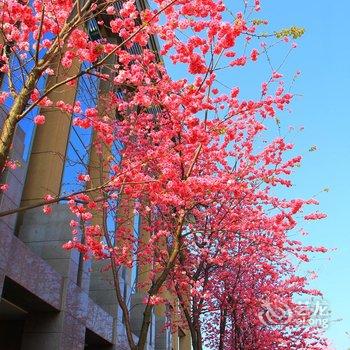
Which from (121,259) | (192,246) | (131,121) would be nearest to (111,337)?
(192,246)

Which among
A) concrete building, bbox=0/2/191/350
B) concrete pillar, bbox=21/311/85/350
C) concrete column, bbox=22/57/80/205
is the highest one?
concrete column, bbox=22/57/80/205

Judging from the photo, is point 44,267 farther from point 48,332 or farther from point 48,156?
point 48,156

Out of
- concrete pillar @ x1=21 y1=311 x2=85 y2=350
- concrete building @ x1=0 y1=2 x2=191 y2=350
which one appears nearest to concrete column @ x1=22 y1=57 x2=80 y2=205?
concrete building @ x1=0 y1=2 x2=191 y2=350

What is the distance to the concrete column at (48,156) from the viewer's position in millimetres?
15070

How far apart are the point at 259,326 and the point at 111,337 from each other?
7.10 meters

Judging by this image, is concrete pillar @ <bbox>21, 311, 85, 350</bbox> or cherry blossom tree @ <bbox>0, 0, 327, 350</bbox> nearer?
cherry blossom tree @ <bbox>0, 0, 327, 350</bbox>

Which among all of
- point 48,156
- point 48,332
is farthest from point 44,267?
point 48,156

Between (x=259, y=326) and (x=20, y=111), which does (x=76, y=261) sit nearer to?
(x=20, y=111)

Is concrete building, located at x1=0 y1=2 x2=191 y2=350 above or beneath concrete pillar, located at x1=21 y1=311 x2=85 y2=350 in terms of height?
above

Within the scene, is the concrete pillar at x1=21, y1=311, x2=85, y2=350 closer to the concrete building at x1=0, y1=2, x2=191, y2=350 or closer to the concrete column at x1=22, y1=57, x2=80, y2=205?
the concrete building at x1=0, y1=2, x2=191, y2=350

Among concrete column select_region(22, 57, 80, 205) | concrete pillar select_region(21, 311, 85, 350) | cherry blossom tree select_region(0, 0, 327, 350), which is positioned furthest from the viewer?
concrete column select_region(22, 57, 80, 205)

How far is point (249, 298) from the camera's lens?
1714 centimetres

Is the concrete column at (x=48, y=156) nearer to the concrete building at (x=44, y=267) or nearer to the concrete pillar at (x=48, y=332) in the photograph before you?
the concrete building at (x=44, y=267)

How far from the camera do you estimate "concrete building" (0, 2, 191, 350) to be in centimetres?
1173
